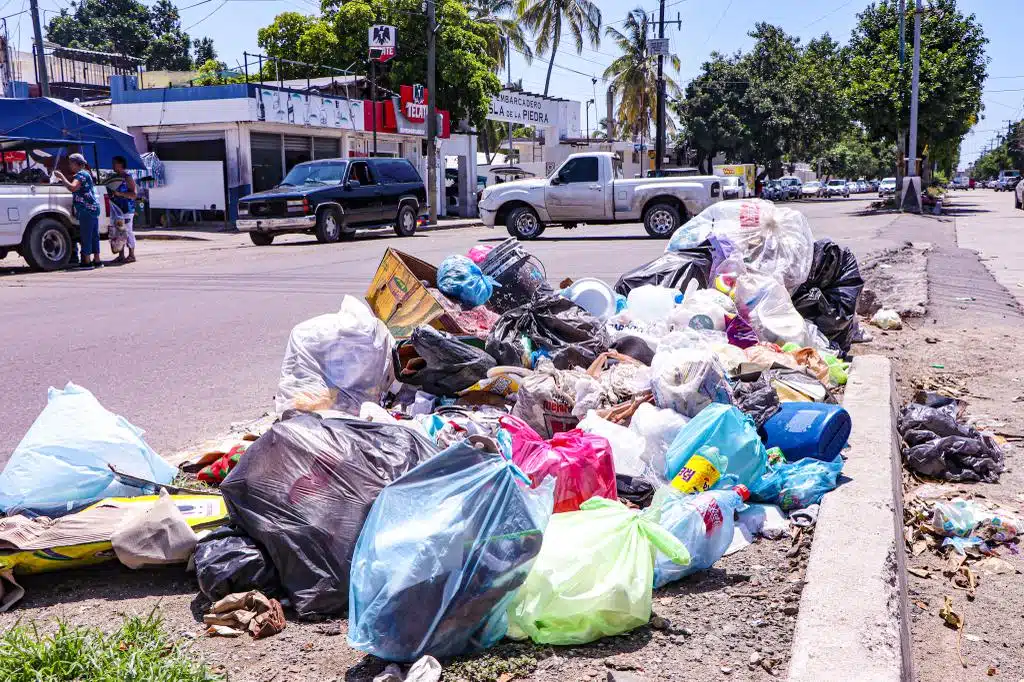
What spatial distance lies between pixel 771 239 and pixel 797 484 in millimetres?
3655

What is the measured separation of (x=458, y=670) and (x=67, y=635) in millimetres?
1150

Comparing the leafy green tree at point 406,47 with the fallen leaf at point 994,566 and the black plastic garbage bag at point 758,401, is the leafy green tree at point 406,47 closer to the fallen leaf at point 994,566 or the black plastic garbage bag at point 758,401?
the black plastic garbage bag at point 758,401

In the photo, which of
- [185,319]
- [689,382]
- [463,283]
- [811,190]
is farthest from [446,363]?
[811,190]

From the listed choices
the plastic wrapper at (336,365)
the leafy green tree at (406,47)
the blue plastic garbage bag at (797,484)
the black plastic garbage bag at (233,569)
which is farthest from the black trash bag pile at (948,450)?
the leafy green tree at (406,47)

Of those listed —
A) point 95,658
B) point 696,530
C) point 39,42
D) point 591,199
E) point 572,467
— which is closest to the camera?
point 95,658

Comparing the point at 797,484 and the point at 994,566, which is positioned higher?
the point at 797,484

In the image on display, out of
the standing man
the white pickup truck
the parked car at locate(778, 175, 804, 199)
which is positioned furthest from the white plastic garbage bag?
the parked car at locate(778, 175, 804, 199)

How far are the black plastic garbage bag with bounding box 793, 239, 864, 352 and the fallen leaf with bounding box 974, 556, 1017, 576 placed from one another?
135 inches

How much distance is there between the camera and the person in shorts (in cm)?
Answer: 1418

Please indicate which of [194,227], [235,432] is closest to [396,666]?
[235,432]

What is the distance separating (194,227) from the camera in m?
26.5

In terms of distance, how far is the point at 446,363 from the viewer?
4.94m

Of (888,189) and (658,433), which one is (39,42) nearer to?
(658,433)

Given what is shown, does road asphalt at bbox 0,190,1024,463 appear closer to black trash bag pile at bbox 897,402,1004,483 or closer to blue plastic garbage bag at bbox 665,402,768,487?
blue plastic garbage bag at bbox 665,402,768,487
